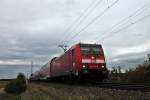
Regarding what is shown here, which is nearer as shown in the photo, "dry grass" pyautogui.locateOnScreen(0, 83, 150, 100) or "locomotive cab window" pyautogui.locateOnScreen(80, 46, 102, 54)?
"dry grass" pyautogui.locateOnScreen(0, 83, 150, 100)

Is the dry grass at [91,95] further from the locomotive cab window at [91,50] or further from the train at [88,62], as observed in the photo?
the locomotive cab window at [91,50]

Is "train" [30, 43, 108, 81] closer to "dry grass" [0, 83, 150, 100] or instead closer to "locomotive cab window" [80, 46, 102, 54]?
"locomotive cab window" [80, 46, 102, 54]

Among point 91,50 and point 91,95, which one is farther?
point 91,50

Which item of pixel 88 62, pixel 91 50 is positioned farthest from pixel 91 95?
pixel 91 50

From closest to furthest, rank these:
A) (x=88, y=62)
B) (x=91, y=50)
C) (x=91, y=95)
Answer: (x=91, y=95) → (x=88, y=62) → (x=91, y=50)

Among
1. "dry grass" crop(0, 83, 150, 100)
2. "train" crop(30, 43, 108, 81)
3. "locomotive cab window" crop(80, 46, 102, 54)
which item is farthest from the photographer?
"locomotive cab window" crop(80, 46, 102, 54)

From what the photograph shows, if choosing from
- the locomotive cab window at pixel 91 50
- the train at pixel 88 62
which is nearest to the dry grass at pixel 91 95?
the train at pixel 88 62

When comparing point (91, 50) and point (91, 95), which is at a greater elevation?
point (91, 50)

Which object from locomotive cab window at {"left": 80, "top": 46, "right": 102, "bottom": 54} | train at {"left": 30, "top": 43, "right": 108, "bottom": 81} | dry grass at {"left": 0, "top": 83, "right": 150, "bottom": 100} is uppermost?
locomotive cab window at {"left": 80, "top": 46, "right": 102, "bottom": 54}

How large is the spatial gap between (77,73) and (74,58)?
6.76 feet

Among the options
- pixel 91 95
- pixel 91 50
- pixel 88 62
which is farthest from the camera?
pixel 91 50

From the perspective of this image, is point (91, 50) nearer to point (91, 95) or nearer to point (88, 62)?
point (88, 62)

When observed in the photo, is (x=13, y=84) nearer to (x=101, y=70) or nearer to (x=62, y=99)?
(x=101, y=70)

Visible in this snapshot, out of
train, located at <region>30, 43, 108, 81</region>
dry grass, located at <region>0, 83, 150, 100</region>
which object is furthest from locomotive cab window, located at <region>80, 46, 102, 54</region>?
dry grass, located at <region>0, 83, 150, 100</region>
